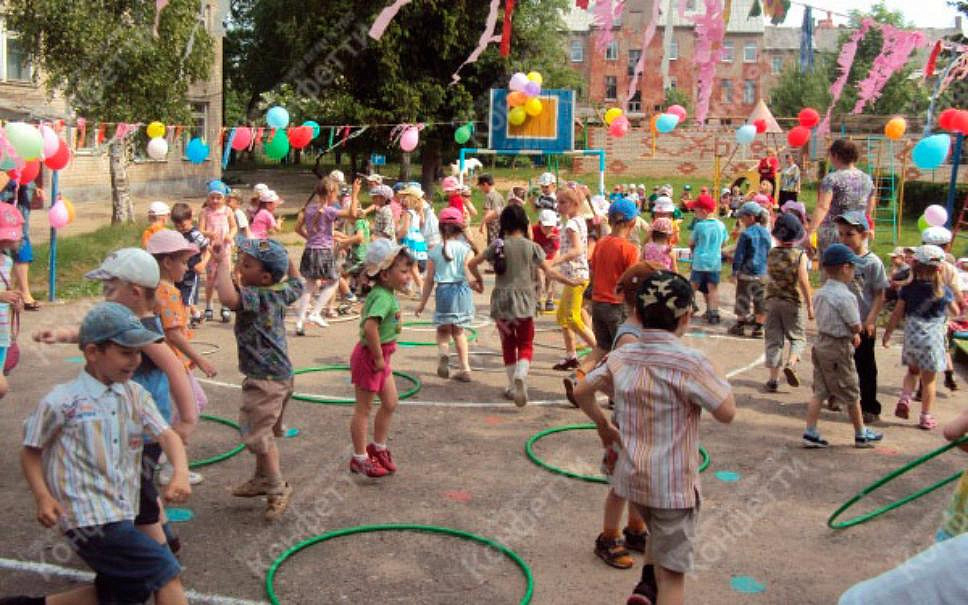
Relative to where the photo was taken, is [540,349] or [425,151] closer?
[540,349]

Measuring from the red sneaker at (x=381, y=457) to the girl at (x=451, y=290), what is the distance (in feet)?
9.37

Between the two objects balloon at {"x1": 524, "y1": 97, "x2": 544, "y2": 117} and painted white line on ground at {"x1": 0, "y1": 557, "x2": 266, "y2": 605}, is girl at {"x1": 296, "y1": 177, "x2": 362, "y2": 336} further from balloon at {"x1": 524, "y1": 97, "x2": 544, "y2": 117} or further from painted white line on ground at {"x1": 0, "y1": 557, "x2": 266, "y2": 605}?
balloon at {"x1": 524, "y1": 97, "x2": 544, "y2": 117}

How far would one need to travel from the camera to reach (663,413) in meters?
4.18

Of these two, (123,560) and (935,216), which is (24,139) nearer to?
(123,560)

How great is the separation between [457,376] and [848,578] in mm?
4999

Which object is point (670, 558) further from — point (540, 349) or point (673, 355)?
point (540, 349)

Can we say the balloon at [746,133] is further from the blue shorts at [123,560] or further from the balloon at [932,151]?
the blue shorts at [123,560]

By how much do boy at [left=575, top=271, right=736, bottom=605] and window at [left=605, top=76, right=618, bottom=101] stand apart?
79.7m

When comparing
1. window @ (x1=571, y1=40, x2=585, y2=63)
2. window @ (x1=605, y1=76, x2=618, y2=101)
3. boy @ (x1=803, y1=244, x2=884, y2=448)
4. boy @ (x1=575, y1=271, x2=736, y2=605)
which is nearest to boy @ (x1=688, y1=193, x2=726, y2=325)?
boy @ (x1=803, y1=244, x2=884, y2=448)

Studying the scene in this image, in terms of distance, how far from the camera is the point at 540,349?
11.4 m

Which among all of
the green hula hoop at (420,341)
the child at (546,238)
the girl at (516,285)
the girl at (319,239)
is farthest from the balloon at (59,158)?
the girl at (516,285)

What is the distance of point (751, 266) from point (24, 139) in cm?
917

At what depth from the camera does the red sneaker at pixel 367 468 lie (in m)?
6.51

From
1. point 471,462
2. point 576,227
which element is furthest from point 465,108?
point 471,462
